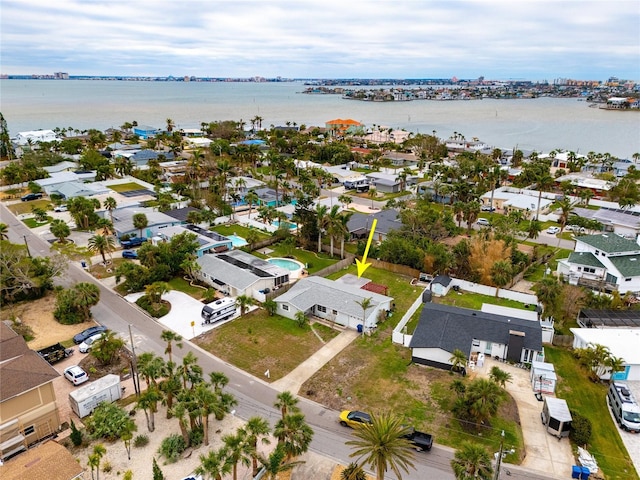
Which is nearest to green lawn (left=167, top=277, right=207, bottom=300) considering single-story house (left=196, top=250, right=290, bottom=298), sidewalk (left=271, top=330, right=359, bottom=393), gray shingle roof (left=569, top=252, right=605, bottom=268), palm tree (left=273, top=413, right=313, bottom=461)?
single-story house (left=196, top=250, right=290, bottom=298)

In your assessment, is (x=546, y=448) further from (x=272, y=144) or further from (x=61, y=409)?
(x=272, y=144)

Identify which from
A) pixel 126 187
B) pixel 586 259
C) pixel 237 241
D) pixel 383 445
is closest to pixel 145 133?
pixel 126 187

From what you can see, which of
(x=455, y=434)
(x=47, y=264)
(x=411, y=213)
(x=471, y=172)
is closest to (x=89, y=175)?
(x=47, y=264)

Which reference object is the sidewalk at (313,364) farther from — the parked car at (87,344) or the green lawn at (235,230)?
the green lawn at (235,230)

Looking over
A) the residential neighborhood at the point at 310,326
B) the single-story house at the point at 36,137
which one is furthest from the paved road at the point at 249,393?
the single-story house at the point at 36,137

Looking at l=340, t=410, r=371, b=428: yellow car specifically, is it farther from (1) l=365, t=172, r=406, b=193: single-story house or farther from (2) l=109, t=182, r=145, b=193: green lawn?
(2) l=109, t=182, r=145, b=193: green lawn

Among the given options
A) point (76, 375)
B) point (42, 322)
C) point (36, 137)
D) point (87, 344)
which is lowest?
point (42, 322)

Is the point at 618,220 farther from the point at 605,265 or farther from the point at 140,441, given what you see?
the point at 140,441
